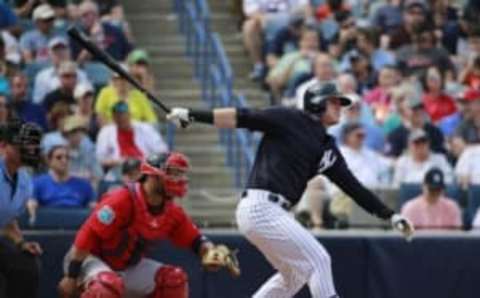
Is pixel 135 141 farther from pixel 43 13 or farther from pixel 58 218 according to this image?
pixel 43 13

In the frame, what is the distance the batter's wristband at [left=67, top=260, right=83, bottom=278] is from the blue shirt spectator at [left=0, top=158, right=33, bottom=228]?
570 millimetres

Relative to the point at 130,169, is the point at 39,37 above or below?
above

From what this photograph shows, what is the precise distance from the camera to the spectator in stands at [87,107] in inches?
706

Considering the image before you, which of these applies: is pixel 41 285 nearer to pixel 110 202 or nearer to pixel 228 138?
pixel 110 202

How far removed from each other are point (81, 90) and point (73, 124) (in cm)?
81

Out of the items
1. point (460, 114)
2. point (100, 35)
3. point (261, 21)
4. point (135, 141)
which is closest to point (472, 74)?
point (460, 114)

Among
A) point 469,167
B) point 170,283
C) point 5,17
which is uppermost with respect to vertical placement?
point 5,17

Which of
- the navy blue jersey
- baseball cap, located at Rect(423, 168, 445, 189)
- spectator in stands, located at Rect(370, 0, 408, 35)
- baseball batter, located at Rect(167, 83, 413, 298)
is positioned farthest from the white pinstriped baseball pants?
spectator in stands, located at Rect(370, 0, 408, 35)

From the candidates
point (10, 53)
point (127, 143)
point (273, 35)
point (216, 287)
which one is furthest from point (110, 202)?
point (273, 35)

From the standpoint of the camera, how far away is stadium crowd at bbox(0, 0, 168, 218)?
16386 millimetres

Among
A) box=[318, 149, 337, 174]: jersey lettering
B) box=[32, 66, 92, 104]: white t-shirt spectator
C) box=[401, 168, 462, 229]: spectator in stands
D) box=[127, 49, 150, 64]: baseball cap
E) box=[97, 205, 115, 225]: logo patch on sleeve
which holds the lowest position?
box=[401, 168, 462, 229]: spectator in stands

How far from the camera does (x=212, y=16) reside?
21.8 m

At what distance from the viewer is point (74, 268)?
13.5 meters

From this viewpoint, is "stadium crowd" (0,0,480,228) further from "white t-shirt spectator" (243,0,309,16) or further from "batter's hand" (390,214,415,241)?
"batter's hand" (390,214,415,241)
